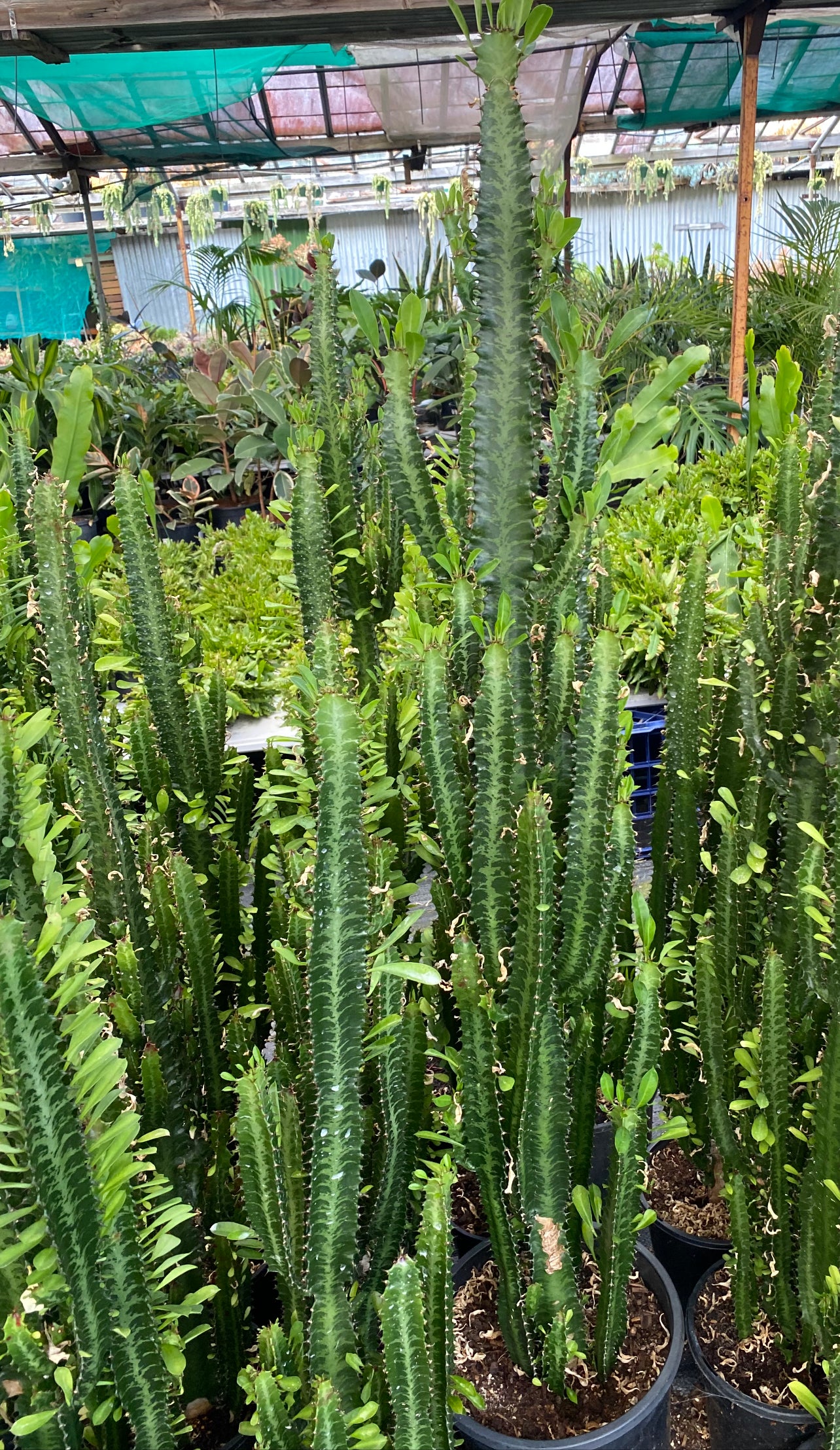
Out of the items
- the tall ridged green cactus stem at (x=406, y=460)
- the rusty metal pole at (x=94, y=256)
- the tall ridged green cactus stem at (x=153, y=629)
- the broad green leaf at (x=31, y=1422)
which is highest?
the rusty metal pole at (x=94, y=256)

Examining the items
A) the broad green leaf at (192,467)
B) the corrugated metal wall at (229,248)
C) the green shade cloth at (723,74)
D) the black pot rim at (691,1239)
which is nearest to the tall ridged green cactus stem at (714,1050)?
the black pot rim at (691,1239)

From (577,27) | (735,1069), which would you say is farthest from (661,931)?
(577,27)

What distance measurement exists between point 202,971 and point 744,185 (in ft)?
13.9

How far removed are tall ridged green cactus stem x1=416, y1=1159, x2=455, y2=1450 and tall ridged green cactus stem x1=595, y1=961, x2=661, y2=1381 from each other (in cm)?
21

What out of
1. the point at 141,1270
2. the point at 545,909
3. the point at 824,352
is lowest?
the point at 141,1270

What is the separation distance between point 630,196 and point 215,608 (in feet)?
43.3

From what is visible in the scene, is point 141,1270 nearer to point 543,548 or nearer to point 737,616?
point 543,548

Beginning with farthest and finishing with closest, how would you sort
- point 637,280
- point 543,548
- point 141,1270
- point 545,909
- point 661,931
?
1. point 637,280
2. point 661,931
3. point 543,548
4. point 545,909
5. point 141,1270

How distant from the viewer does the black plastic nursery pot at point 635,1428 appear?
0.98 metres

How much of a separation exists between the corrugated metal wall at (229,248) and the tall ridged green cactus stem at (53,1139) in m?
15.9

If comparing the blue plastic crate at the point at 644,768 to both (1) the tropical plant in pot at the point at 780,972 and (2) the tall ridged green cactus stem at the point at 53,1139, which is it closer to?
(1) the tropical plant in pot at the point at 780,972

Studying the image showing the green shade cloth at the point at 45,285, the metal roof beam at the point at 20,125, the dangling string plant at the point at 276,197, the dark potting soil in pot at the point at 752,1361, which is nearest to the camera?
the dark potting soil in pot at the point at 752,1361

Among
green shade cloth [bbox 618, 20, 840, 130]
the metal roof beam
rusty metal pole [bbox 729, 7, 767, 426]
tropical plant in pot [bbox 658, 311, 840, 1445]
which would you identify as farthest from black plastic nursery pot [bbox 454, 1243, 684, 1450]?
the metal roof beam

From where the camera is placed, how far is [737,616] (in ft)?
4.77
